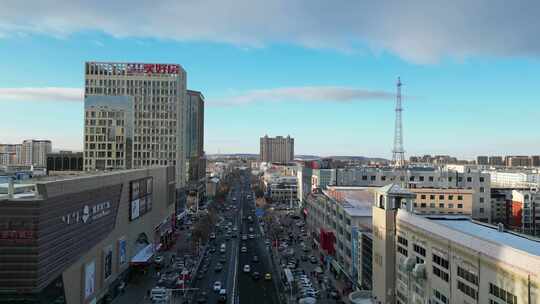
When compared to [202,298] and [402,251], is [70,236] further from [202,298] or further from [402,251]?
[402,251]

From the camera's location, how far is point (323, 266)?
72.2 m

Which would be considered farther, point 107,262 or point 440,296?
point 107,262

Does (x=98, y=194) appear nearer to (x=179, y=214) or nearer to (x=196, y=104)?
(x=179, y=214)

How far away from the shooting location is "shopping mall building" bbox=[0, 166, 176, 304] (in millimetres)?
33625

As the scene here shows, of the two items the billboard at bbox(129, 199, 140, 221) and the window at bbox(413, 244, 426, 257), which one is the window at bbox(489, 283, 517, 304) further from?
the billboard at bbox(129, 199, 140, 221)

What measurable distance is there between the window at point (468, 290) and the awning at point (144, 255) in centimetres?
4472

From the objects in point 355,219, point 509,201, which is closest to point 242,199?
point 509,201

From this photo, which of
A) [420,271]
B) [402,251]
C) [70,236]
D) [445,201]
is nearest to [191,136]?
[445,201]

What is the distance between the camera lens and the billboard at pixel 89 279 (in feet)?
142

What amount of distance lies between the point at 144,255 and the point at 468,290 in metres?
47.9

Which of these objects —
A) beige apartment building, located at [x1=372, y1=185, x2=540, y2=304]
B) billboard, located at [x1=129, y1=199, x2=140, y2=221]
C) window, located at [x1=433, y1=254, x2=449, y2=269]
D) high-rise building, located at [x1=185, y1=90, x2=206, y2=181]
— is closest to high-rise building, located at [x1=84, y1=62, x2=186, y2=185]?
high-rise building, located at [x1=185, y1=90, x2=206, y2=181]

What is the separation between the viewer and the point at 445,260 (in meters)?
A: 30.8

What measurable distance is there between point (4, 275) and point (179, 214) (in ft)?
270

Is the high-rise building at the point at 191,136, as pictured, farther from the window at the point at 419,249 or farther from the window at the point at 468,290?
the window at the point at 468,290
